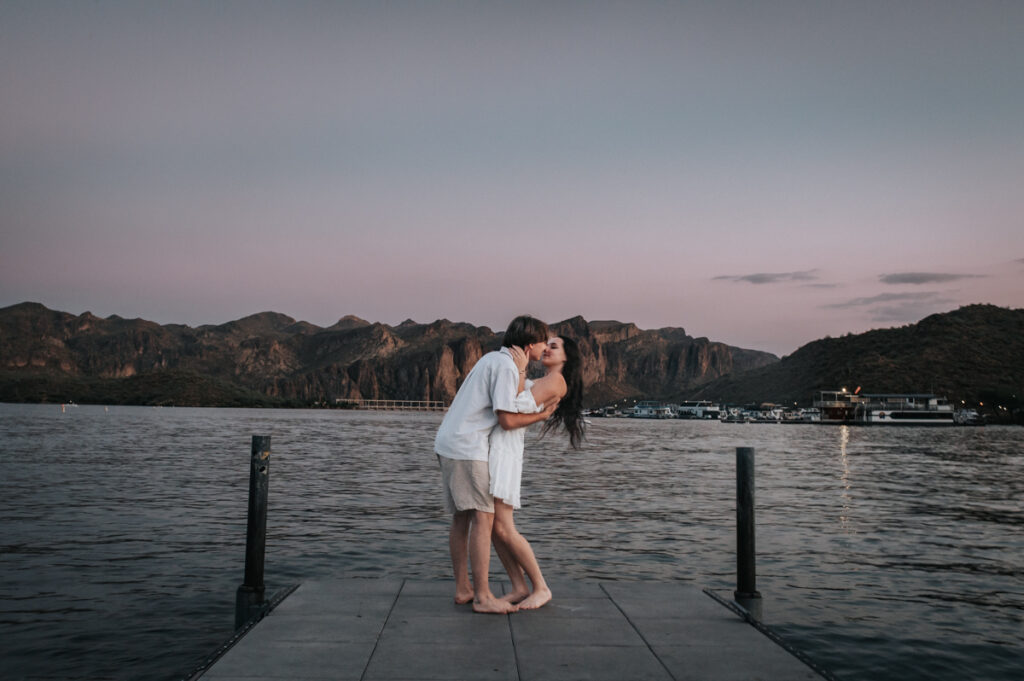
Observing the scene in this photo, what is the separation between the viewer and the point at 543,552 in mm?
15266

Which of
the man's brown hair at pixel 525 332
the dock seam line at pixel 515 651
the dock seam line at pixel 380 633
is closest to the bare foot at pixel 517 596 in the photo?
the dock seam line at pixel 515 651

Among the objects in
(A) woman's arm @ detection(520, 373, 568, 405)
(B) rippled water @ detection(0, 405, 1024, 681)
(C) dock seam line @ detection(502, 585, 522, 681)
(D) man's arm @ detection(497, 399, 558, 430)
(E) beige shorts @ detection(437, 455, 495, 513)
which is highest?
(A) woman's arm @ detection(520, 373, 568, 405)

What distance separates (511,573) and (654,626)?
4.45ft

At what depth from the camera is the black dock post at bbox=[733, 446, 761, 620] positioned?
8141 mm

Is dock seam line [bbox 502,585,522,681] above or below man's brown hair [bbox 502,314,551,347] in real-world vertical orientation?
below

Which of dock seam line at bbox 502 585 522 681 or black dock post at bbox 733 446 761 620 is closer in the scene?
dock seam line at bbox 502 585 522 681

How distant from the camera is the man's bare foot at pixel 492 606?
682cm

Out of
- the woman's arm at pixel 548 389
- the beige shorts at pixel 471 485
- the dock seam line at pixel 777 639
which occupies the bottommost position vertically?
the dock seam line at pixel 777 639

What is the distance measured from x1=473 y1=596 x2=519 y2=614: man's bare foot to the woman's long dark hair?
1.46 metres

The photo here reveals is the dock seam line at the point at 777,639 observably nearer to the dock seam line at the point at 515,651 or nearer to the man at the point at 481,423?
the dock seam line at the point at 515,651

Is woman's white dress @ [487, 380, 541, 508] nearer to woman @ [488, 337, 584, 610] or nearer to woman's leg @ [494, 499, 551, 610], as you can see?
woman @ [488, 337, 584, 610]

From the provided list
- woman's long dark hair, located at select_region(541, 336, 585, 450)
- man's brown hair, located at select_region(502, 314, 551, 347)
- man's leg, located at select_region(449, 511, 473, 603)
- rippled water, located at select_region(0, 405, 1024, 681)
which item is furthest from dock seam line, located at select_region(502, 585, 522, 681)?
rippled water, located at select_region(0, 405, 1024, 681)

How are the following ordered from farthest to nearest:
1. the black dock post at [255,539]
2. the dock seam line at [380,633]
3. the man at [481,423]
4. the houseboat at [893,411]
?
the houseboat at [893,411] < the black dock post at [255,539] < the man at [481,423] < the dock seam line at [380,633]

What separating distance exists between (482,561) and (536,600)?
2.31ft
